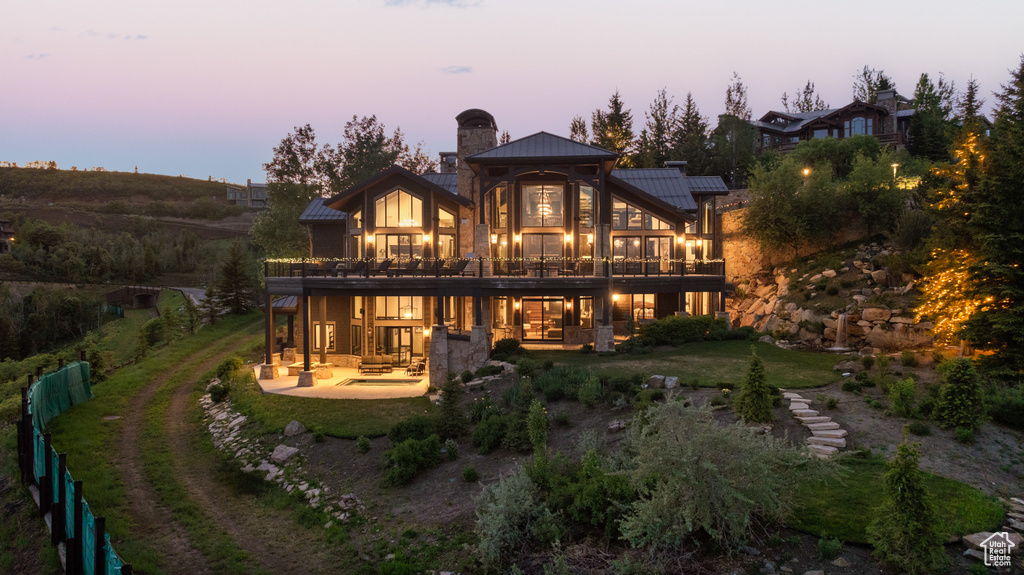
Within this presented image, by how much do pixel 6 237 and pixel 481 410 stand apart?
73.3m

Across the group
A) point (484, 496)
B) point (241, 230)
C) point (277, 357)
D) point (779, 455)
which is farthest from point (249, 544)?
point (241, 230)

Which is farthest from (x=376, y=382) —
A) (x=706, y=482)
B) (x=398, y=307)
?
(x=706, y=482)

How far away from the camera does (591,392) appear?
15.8m

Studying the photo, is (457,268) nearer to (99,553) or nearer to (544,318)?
(544,318)

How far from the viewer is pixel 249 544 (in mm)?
11586

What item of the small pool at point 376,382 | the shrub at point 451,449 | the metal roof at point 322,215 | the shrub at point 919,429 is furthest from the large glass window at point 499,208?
the shrub at point 919,429

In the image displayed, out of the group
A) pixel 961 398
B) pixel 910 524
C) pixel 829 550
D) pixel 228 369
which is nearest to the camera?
pixel 910 524

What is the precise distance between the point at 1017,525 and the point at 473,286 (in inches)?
696

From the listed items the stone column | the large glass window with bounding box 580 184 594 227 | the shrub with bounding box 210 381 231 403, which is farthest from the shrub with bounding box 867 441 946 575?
the shrub with bounding box 210 381 231 403

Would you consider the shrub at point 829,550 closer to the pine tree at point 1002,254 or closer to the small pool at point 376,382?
the pine tree at point 1002,254

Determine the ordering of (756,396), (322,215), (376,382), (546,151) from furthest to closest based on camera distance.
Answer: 1. (322,215)
2. (546,151)
3. (376,382)
4. (756,396)

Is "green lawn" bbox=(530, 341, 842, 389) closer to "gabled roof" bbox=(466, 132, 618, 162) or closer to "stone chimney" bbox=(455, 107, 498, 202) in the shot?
"gabled roof" bbox=(466, 132, 618, 162)

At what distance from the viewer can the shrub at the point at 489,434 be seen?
14758 millimetres

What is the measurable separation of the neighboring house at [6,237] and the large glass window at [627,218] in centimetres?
6763
